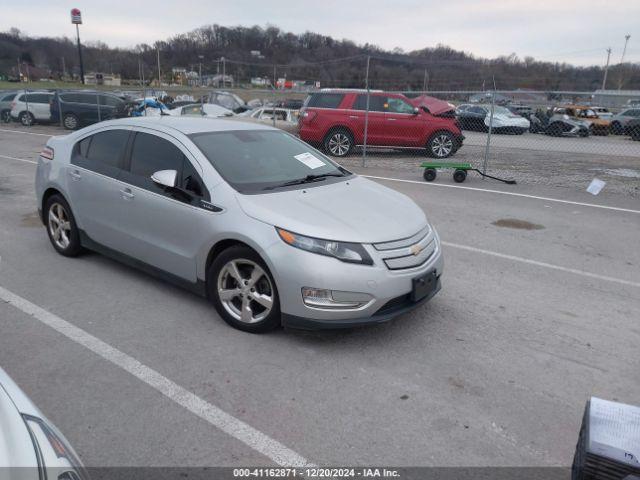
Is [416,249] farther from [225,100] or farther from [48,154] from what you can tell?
[225,100]

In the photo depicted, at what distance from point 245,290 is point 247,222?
1.70 ft

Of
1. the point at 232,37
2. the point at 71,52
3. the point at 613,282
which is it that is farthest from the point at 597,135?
the point at 71,52

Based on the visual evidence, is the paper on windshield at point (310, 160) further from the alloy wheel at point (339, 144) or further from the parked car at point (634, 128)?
the parked car at point (634, 128)

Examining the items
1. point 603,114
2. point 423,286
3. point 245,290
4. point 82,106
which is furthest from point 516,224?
point 603,114

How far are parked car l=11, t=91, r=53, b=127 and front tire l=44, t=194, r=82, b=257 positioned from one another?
19.8m

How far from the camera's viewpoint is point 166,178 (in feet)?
14.2

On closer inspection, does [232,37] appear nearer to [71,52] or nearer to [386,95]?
[71,52]

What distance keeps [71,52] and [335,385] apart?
11440 centimetres

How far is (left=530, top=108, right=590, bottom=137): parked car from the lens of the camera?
24.3m

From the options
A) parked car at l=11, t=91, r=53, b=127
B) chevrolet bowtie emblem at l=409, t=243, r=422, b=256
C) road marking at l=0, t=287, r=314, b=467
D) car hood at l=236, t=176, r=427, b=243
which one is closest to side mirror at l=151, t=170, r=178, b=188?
car hood at l=236, t=176, r=427, b=243

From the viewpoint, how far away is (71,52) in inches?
3979

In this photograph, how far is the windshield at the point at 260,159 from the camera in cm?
440

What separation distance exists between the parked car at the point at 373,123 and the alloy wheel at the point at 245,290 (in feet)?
34.5

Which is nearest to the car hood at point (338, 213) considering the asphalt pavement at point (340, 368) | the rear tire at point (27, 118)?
the asphalt pavement at point (340, 368)
